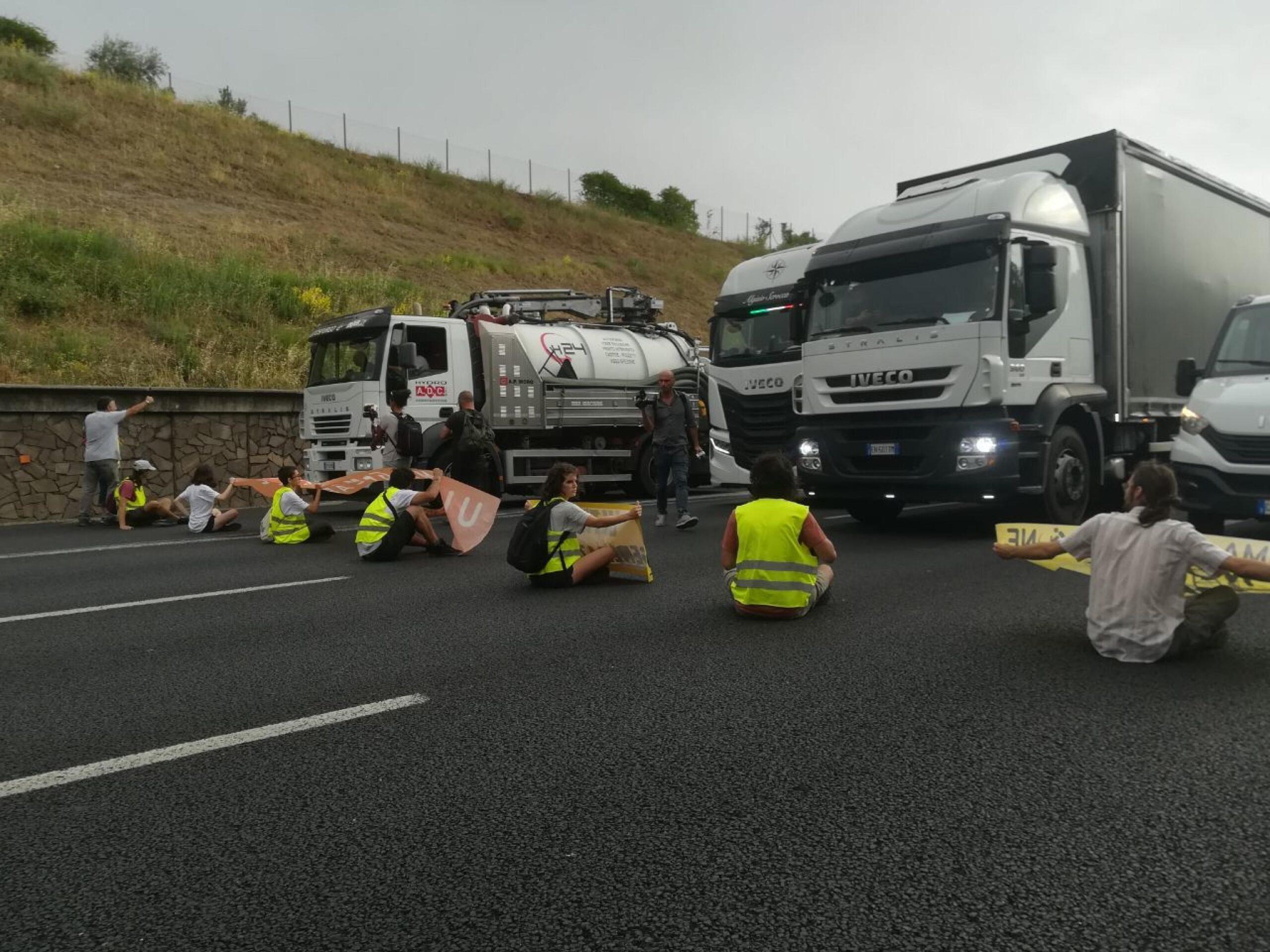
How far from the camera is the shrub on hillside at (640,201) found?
61.9 meters

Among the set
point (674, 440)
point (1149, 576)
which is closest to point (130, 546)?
A: point (674, 440)

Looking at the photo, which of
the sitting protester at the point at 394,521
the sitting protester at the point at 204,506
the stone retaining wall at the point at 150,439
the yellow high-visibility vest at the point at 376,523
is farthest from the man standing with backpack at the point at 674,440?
the stone retaining wall at the point at 150,439

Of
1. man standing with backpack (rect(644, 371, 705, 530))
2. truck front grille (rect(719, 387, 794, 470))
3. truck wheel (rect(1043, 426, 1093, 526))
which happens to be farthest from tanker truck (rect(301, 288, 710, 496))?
truck wheel (rect(1043, 426, 1093, 526))

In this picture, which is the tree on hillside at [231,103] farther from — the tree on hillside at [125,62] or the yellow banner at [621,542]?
the yellow banner at [621,542]

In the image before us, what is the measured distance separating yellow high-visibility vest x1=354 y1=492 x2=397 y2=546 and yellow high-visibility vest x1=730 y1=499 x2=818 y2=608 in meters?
4.25

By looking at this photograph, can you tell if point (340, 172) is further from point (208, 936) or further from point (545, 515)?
point (208, 936)

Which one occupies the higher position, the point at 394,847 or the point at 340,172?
the point at 340,172

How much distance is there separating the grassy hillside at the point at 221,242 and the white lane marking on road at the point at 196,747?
15.8m

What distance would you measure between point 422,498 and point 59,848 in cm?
658

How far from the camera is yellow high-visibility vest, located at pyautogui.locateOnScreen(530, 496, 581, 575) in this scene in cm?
764

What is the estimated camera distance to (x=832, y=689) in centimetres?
476

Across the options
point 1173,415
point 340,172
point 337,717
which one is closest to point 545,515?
point 337,717

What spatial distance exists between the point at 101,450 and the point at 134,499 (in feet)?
2.77

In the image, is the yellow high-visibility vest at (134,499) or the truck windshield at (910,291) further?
the yellow high-visibility vest at (134,499)
